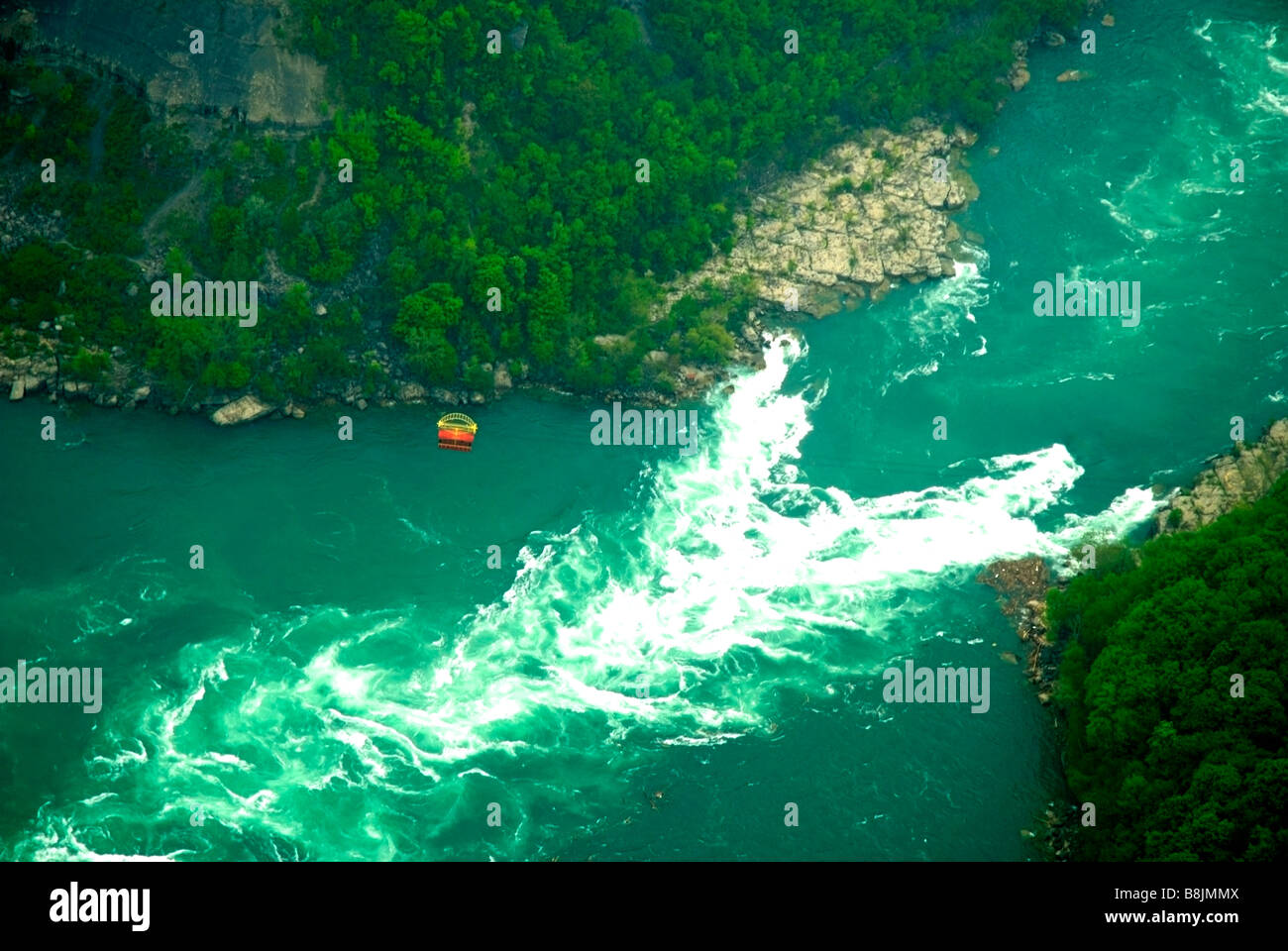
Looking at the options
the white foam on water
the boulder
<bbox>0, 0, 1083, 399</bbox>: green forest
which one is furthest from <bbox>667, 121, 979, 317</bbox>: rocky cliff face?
the boulder

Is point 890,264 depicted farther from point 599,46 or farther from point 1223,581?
point 1223,581

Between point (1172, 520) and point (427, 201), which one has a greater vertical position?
point (427, 201)

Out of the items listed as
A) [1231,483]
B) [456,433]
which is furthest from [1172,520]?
[456,433]

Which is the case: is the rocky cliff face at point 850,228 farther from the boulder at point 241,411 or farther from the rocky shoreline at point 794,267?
the boulder at point 241,411

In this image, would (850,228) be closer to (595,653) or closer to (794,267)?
(794,267)

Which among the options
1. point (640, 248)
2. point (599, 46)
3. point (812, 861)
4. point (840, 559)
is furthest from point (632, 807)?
point (599, 46)

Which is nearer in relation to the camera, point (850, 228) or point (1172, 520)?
point (1172, 520)
